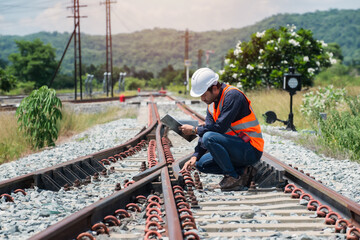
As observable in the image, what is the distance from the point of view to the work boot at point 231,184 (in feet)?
14.5

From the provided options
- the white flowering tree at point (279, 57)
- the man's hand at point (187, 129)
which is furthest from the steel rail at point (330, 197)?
the white flowering tree at point (279, 57)

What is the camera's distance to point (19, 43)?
93.0 metres

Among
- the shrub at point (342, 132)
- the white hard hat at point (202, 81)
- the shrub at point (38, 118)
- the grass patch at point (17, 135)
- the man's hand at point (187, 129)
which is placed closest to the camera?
the white hard hat at point (202, 81)

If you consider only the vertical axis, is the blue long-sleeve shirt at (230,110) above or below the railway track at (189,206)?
above

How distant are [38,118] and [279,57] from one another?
46.3ft

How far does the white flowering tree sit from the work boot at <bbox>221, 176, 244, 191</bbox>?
15.7m

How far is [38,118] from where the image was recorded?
9.27 meters

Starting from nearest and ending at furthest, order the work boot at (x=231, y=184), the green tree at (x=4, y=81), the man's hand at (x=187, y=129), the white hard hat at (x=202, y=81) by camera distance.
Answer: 1. the white hard hat at (x=202, y=81)
2. the work boot at (x=231, y=184)
3. the man's hand at (x=187, y=129)
4. the green tree at (x=4, y=81)

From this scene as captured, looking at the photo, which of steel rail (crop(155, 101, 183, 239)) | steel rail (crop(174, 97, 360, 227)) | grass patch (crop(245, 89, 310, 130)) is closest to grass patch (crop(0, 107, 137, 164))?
steel rail (crop(155, 101, 183, 239))

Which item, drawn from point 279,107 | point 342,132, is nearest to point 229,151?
point 342,132

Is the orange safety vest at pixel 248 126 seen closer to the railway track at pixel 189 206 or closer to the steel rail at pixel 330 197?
the railway track at pixel 189 206

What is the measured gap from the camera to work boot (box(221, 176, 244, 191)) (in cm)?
441

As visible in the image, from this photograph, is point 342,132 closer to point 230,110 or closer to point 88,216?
point 230,110

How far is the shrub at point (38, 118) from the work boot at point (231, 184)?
5.85m
